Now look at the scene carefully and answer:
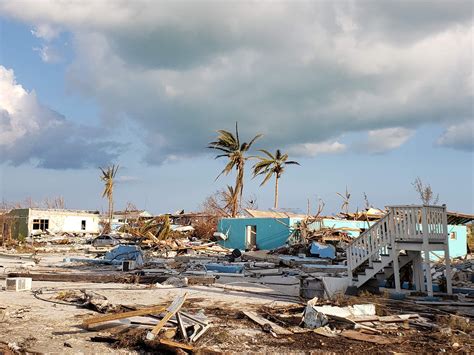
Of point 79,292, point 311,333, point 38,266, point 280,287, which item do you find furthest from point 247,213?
point 311,333

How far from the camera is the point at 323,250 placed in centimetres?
2878

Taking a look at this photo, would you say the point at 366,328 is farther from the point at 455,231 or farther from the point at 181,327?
the point at 455,231

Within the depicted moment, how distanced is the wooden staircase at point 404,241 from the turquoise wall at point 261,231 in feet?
63.4

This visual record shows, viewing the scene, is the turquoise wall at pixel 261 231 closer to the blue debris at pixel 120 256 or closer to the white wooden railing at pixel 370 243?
the blue debris at pixel 120 256

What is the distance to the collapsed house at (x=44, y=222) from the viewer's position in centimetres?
5147

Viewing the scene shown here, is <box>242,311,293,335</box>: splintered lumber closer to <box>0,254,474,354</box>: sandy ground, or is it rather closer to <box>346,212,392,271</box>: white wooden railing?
<box>0,254,474,354</box>: sandy ground

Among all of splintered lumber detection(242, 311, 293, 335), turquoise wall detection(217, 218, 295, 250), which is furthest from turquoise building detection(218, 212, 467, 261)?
splintered lumber detection(242, 311, 293, 335)

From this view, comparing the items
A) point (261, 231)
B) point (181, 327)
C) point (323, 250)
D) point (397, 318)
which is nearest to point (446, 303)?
point (397, 318)

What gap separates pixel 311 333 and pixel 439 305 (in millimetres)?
4672

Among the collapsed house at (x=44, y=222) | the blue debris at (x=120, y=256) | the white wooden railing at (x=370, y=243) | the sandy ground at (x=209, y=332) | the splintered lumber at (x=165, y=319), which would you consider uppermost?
the collapsed house at (x=44, y=222)

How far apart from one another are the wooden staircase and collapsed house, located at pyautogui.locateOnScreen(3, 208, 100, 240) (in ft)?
137

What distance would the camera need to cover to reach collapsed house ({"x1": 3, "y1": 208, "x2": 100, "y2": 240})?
2026 inches

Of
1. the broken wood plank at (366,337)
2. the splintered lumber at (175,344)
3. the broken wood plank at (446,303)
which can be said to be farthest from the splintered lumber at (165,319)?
the broken wood plank at (446,303)

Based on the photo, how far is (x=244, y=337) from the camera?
8211 mm
